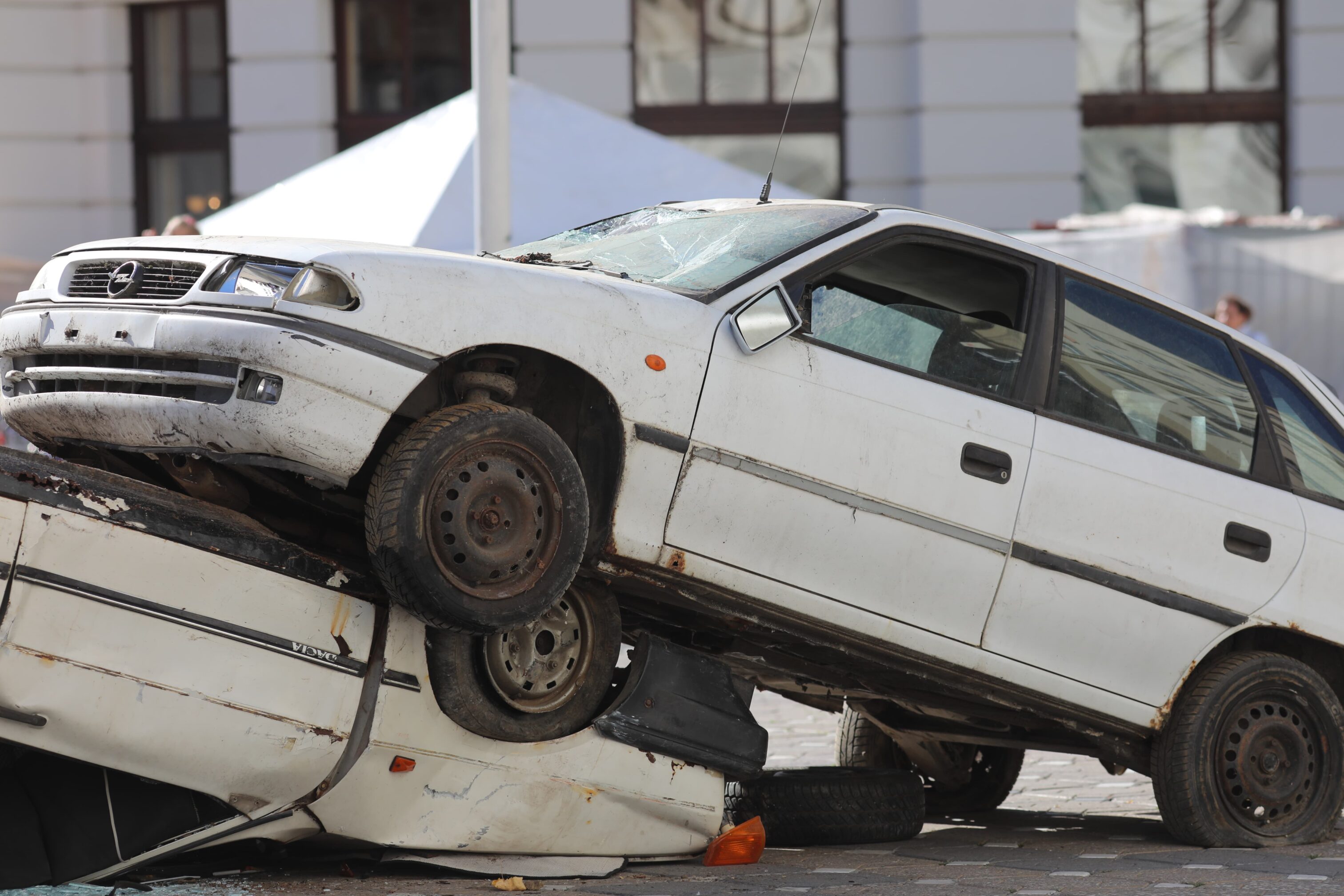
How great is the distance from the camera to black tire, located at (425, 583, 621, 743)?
4582 mm

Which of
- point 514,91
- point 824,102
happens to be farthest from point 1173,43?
point 514,91

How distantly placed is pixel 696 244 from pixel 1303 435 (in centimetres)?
229

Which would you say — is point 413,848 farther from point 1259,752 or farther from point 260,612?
point 1259,752

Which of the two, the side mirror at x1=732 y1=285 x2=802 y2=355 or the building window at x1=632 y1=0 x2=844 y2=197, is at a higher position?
the building window at x1=632 y1=0 x2=844 y2=197

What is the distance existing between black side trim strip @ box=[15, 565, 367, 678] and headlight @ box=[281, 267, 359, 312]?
823mm

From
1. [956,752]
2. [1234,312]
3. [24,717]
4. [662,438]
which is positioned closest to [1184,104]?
[1234,312]

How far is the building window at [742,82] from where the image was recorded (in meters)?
14.9

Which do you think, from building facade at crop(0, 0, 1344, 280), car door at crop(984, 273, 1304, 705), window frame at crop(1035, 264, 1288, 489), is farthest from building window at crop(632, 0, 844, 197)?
car door at crop(984, 273, 1304, 705)

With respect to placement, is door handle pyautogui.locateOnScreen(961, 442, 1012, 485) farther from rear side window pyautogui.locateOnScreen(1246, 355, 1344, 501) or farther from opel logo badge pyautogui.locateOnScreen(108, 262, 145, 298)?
opel logo badge pyautogui.locateOnScreen(108, 262, 145, 298)

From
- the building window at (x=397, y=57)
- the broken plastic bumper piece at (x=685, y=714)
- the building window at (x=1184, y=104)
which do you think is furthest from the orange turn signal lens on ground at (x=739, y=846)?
the building window at (x=397, y=57)

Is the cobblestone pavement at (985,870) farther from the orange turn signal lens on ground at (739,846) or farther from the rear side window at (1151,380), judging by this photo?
the rear side window at (1151,380)

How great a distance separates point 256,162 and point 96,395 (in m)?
11.3

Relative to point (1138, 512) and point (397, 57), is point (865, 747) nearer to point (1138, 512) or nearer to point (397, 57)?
point (1138, 512)

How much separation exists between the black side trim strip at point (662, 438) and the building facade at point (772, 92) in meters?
10.1
